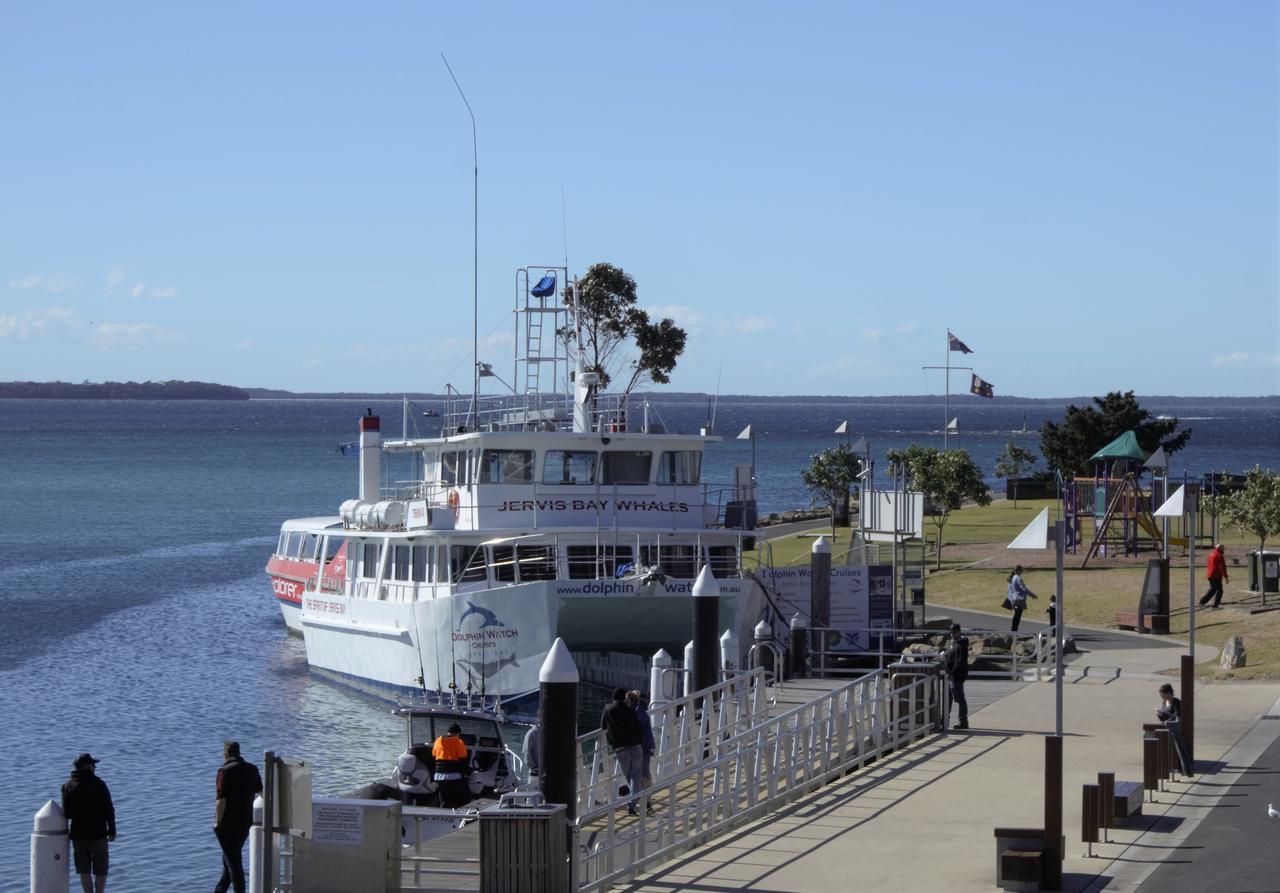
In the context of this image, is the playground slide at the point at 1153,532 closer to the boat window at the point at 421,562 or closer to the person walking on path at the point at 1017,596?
the person walking on path at the point at 1017,596

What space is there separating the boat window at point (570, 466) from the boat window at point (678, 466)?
1439 mm

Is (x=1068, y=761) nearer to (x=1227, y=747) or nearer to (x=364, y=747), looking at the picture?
(x=1227, y=747)

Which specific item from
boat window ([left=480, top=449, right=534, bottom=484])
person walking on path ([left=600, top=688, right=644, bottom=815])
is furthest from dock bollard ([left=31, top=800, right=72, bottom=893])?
boat window ([left=480, top=449, right=534, bottom=484])

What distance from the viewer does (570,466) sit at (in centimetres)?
3466

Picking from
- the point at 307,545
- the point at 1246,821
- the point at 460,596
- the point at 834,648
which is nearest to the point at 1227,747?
the point at 1246,821

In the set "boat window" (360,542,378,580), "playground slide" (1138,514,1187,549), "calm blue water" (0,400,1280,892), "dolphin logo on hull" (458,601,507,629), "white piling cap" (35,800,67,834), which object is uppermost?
"playground slide" (1138,514,1187,549)

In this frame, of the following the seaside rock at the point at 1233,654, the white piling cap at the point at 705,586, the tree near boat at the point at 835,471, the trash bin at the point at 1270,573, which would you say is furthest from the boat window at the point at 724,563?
the tree near boat at the point at 835,471

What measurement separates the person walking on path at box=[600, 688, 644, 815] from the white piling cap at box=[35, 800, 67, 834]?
5.89 metres

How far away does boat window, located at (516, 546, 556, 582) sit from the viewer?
108 feet

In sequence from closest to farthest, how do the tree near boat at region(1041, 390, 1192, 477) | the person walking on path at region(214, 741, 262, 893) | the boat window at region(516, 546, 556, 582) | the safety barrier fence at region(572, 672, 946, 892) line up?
the safety barrier fence at region(572, 672, 946, 892), the person walking on path at region(214, 741, 262, 893), the boat window at region(516, 546, 556, 582), the tree near boat at region(1041, 390, 1192, 477)

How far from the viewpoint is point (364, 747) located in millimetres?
31953

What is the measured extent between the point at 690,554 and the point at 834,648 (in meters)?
3.75

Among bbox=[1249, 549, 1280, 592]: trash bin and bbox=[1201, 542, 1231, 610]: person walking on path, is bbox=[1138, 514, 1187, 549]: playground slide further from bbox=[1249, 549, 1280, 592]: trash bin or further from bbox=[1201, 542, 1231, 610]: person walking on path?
bbox=[1201, 542, 1231, 610]: person walking on path

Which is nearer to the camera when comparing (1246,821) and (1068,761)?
(1246,821)
